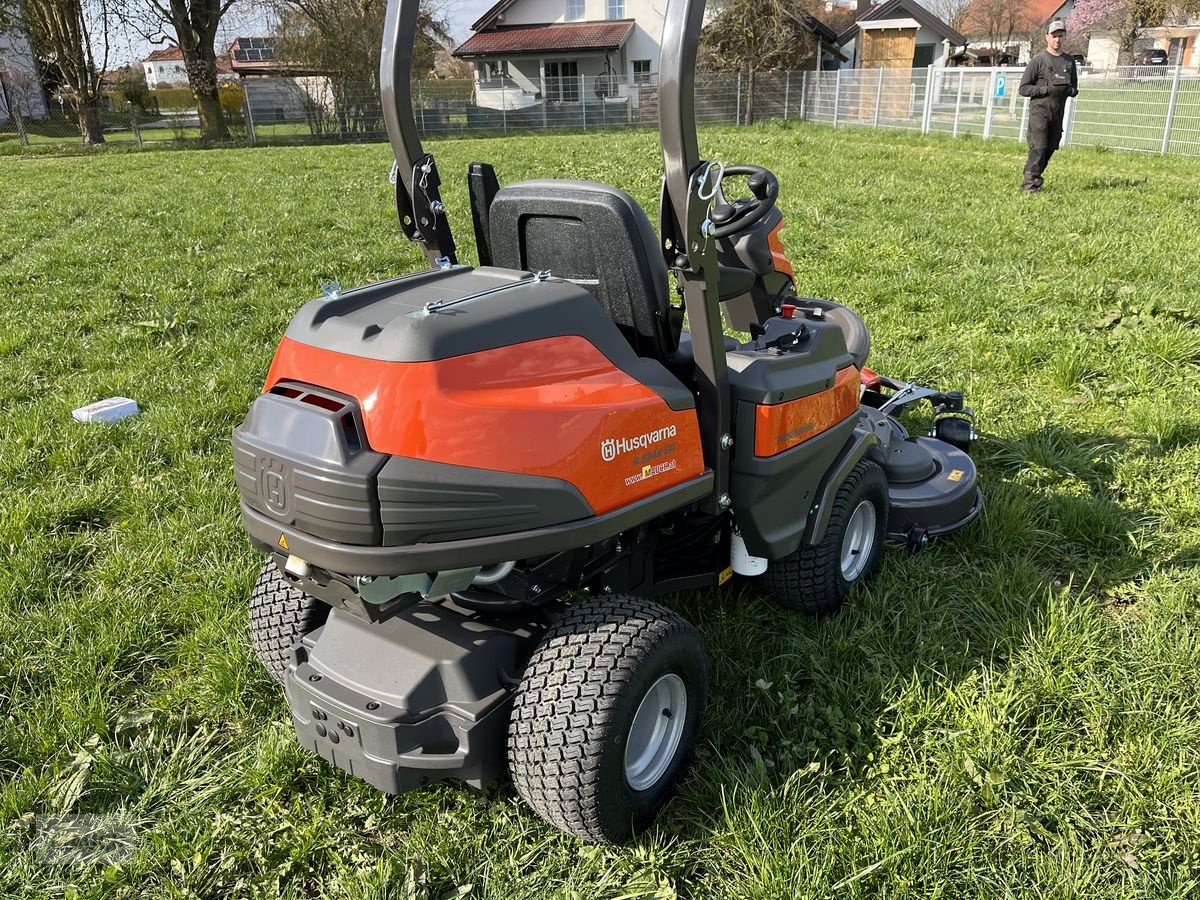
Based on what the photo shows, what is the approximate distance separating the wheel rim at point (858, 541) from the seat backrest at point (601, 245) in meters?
1.05

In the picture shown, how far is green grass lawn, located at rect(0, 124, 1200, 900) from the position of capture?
214 centimetres

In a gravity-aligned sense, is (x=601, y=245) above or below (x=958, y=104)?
below

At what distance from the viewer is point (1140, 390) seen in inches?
181

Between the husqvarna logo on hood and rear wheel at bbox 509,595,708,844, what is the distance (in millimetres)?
395

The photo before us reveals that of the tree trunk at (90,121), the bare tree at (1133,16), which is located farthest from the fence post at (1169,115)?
the bare tree at (1133,16)

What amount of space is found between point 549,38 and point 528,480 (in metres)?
36.6

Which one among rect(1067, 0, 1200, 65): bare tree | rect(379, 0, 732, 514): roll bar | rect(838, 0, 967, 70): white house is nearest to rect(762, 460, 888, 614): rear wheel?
rect(379, 0, 732, 514): roll bar

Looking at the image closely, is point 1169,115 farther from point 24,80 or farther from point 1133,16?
point 24,80

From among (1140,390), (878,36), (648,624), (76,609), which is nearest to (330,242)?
(76,609)

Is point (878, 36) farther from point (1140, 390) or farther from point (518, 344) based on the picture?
point (518, 344)

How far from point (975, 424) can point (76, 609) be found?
3884 mm

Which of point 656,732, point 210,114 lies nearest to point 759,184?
point 656,732

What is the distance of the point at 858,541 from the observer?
3141mm

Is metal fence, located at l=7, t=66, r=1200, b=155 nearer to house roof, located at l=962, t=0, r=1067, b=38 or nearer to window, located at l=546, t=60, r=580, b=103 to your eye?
window, located at l=546, t=60, r=580, b=103
